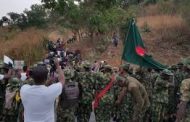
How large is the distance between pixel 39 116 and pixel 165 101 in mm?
4277

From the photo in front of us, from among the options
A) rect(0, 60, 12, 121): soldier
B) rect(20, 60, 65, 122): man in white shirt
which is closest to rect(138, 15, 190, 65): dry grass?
rect(0, 60, 12, 121): soldier

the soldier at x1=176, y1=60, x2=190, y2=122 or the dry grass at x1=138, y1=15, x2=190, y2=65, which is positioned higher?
the soldier at x1=176, y1=60, x2=190, y2=122

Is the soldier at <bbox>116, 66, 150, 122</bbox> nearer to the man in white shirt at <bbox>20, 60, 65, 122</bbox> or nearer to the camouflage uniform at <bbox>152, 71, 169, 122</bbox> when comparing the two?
the camouflage uniform at <bbox>152, 71, 169, 122</bbox>

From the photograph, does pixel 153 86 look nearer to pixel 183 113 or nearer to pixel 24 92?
pixel 183 113

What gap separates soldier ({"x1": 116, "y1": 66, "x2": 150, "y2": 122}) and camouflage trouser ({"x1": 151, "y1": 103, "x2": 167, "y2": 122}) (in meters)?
0.72

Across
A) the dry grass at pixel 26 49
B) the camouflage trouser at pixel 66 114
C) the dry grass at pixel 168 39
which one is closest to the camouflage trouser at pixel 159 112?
the camouflage trouser at pixel 66 114

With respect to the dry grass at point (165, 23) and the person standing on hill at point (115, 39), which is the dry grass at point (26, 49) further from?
the dry grass at point (165, 23)

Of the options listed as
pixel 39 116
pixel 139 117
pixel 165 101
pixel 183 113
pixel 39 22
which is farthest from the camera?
pixel 39 22

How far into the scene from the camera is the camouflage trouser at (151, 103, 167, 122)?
353 inches

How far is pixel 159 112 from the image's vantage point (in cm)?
903

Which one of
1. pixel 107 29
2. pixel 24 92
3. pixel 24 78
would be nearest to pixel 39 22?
pixel 107 29

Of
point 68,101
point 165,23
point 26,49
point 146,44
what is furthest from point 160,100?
point 165,23

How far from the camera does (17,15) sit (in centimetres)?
4747

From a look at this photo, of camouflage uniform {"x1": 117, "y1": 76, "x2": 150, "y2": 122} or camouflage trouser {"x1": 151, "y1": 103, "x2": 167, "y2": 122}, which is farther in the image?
camouflage trouser {"x1": 151, "y1": 103, "x2": 167, "y2": 122}
